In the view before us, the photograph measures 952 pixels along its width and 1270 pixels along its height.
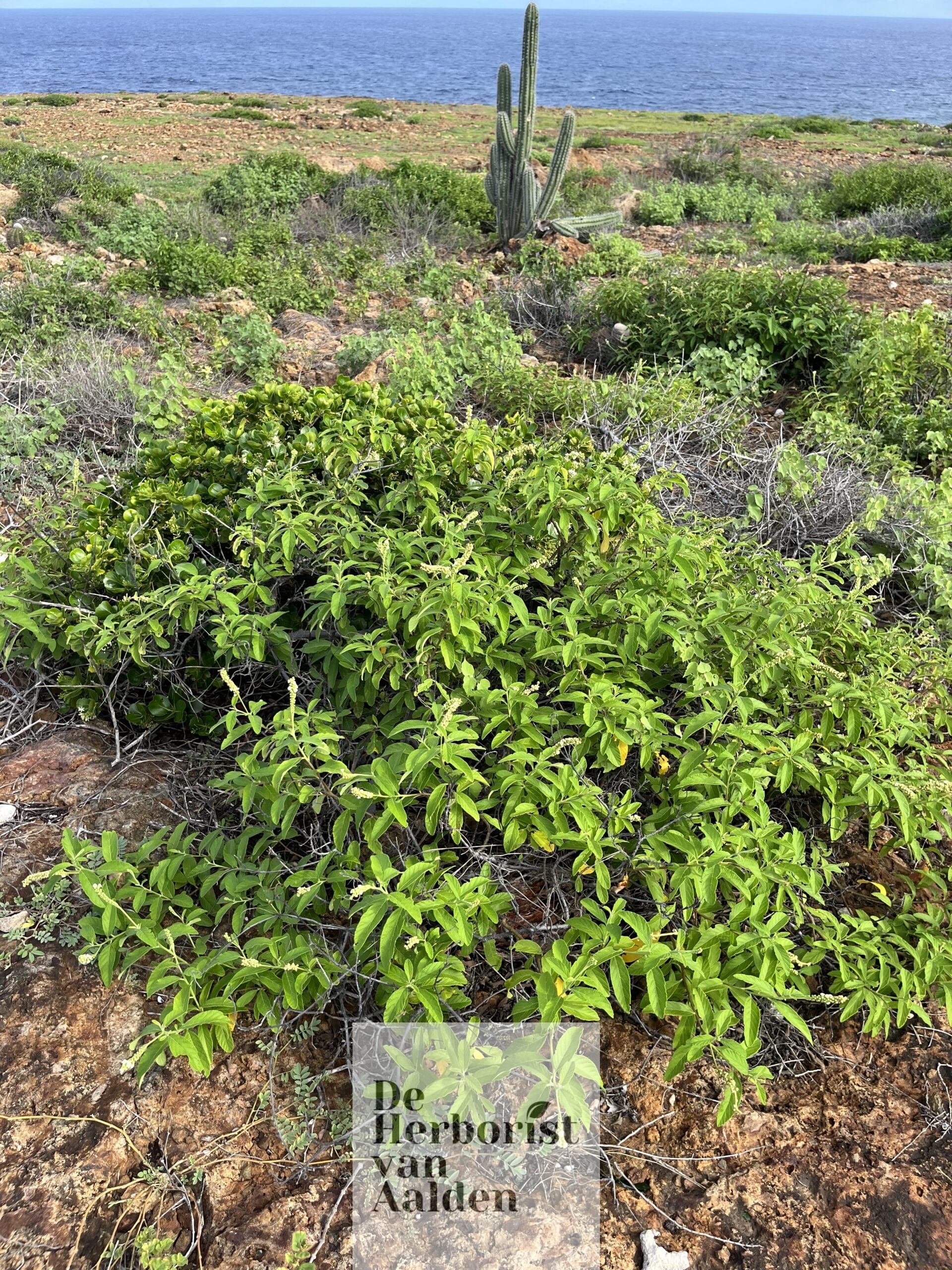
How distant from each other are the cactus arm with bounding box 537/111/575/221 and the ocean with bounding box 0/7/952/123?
4222 cm

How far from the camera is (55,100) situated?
89.0ft

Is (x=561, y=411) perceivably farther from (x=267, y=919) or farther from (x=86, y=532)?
(x=267, y=919)

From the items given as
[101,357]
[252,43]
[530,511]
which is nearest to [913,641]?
[530,511]

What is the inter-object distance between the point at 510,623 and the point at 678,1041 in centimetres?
126

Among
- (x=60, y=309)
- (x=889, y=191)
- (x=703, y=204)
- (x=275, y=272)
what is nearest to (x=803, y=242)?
(x=703, y=204)

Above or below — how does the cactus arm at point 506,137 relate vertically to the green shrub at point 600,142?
below

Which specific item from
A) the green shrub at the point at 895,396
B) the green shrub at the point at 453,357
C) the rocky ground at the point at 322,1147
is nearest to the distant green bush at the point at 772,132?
the green shrub at the point at 895,396

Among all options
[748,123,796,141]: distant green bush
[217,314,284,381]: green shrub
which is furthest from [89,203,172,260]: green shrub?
[748,123,796,141]: distant green bush

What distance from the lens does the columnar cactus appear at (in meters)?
8.90

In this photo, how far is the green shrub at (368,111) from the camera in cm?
2777

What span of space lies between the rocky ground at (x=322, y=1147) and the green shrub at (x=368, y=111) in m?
32.0

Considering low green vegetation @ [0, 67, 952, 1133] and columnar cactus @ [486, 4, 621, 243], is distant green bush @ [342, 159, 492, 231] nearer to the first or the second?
columnar cactus @ [486, 4, 621, 243]

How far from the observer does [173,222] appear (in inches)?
357

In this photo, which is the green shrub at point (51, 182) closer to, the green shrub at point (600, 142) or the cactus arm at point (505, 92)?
the cactus arm at point (505, 92)
